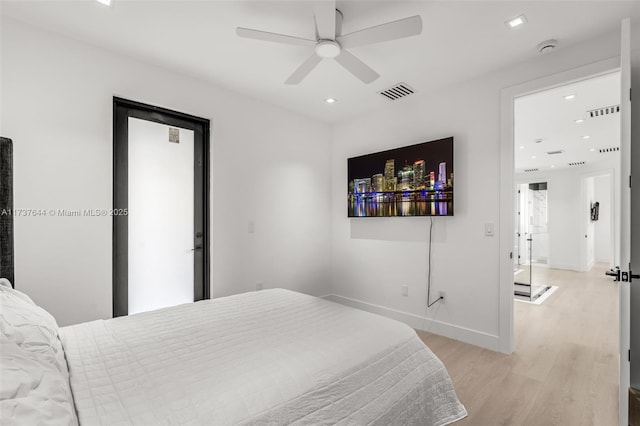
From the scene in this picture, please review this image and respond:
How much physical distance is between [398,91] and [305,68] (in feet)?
4.72

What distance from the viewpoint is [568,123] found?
13.8ft

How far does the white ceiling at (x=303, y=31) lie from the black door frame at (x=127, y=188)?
0.45m

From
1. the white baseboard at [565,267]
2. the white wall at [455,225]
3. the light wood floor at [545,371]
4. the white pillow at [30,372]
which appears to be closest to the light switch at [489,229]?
the white wall at [455,225]

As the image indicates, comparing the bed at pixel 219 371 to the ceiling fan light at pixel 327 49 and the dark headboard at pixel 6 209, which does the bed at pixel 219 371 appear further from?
the ceiling fan light at pixel 327 49

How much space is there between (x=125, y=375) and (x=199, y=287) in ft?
6.69

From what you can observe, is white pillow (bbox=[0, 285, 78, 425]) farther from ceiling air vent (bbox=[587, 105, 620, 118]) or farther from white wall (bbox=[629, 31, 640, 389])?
ceiling air vent (bbox=[587, 105, 620, 118])

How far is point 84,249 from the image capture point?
7.86ft

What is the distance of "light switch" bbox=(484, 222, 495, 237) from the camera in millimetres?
2861

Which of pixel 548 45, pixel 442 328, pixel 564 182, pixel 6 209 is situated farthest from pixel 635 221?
pixel 564 182

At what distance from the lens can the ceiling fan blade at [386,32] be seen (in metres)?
1.76

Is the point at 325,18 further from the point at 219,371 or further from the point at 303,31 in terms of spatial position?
the point at 219,371

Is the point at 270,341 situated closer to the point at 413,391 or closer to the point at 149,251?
the point at 413,391

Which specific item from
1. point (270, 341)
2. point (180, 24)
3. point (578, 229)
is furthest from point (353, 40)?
point (578, 229)

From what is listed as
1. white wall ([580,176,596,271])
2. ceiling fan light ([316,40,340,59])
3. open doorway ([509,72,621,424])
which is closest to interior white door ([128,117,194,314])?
ceiling fan light ([316,40,340,59])
